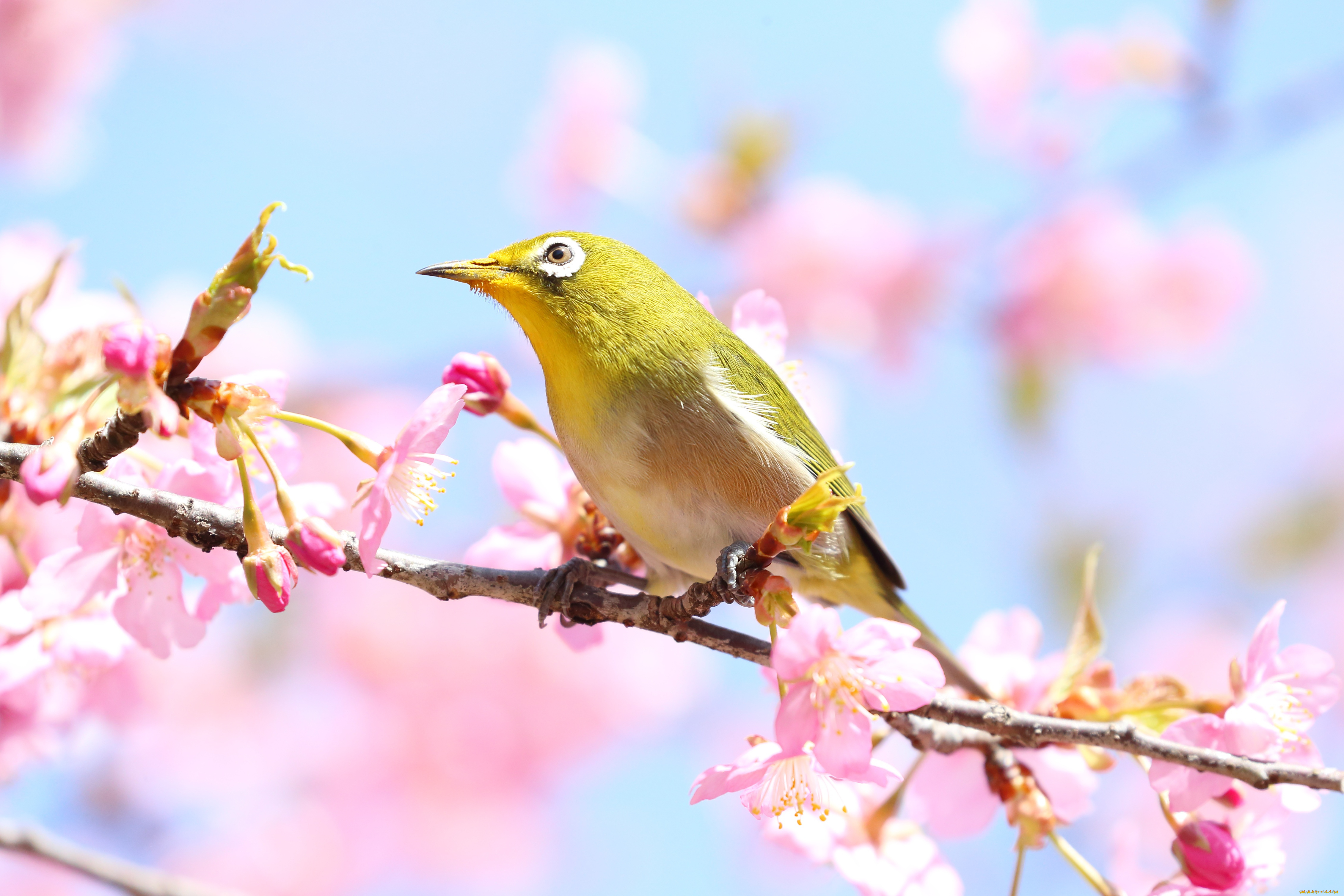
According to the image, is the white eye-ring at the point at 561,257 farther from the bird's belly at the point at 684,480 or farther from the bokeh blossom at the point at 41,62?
the bokeh blossom at the point at 41,62

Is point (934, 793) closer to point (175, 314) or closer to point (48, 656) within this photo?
point (48, 656)

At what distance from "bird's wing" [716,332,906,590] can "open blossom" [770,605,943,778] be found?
0.72 meters

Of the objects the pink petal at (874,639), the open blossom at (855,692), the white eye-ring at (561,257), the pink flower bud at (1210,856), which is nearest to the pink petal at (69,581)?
the white eye-ring at (561,257)

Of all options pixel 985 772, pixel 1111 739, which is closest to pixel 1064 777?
pixel 985 772

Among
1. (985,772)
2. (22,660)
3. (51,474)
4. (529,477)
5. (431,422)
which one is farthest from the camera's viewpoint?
A: (529,477)

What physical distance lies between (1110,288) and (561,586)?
486 centimetres

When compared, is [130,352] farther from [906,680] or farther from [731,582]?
[906,680]

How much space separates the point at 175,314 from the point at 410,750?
11.2 ft

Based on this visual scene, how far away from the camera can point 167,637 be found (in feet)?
7.28

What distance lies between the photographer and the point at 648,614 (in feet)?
7.06

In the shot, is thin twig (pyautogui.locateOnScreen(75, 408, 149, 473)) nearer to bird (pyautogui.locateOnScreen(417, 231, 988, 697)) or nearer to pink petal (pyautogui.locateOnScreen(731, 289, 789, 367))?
bird (pyautogui.locateOnScreen(417, 231, 988, 697))

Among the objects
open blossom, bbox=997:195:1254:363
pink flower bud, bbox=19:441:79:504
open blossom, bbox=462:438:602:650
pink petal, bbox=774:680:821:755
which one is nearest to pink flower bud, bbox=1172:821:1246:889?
pink petal, bbox=774:680:821:755

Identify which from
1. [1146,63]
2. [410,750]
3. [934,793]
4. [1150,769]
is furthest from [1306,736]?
[410,750]

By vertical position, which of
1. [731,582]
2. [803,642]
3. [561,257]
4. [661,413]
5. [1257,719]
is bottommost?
[803,642]
